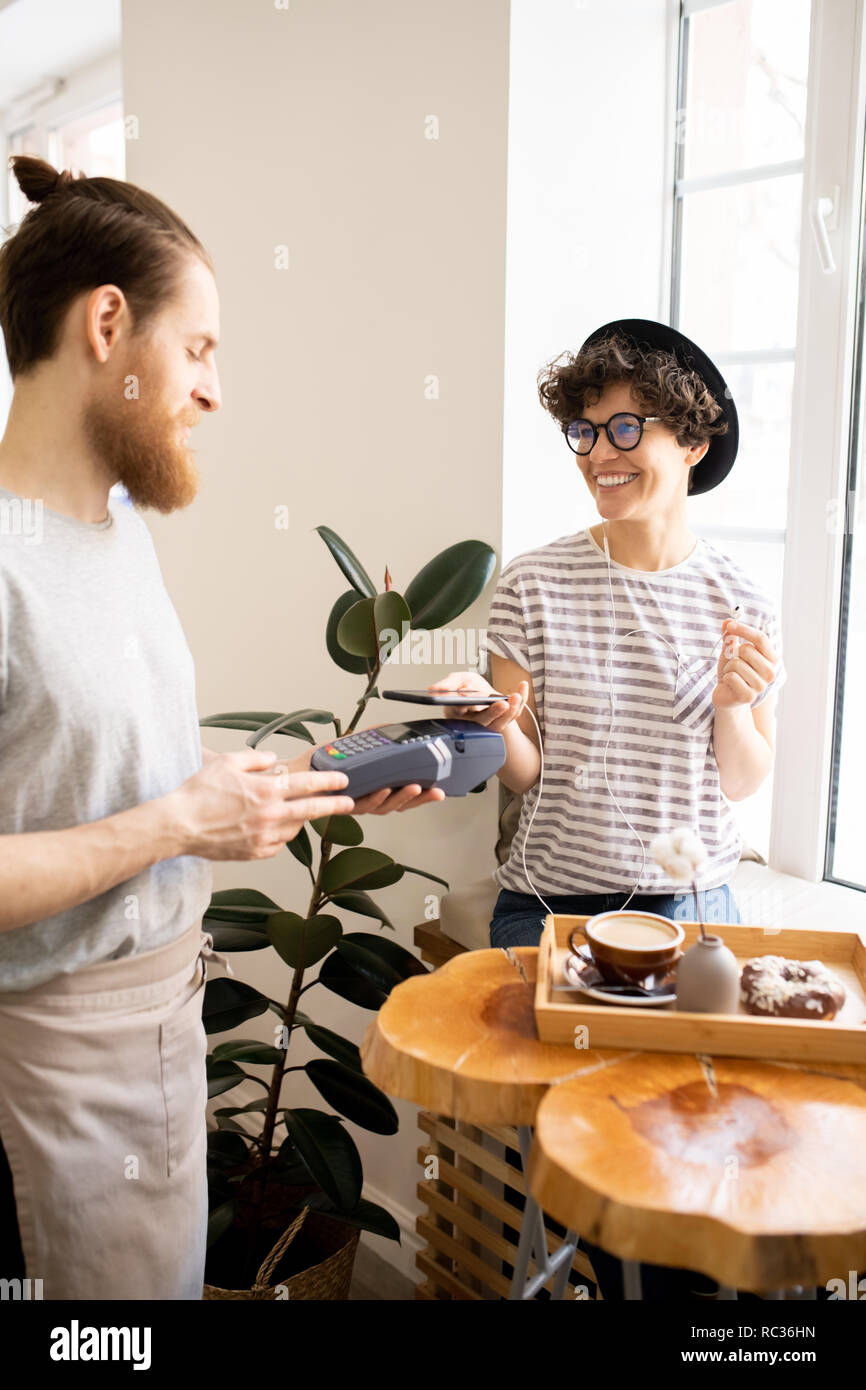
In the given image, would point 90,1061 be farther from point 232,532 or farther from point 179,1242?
point 232,532

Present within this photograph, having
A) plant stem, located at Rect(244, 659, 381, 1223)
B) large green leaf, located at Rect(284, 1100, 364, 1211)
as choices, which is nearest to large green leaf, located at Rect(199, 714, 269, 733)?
plant stem, located at Rect(244, 659, 381, 1223)

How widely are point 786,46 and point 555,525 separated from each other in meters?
0.90

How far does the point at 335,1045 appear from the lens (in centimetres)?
168

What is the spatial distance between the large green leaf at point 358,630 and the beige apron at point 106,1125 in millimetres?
539

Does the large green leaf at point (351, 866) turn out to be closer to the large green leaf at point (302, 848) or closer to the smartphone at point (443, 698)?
the large green leaf at point (302, 848)

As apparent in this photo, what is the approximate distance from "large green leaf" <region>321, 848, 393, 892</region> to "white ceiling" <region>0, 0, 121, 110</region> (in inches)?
92.2

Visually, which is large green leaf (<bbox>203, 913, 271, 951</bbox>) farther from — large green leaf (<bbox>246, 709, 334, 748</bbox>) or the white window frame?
the white window frame

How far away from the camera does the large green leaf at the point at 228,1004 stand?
1.69 m

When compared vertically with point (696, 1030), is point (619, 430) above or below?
above

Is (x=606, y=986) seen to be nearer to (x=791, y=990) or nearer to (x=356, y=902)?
(x=791, y=990)

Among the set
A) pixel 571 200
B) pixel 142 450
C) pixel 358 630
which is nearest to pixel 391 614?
pixel 358 630

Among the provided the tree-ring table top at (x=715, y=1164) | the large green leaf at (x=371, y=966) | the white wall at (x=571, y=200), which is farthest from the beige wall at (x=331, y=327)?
the tree-ring table top at (x=715, y=1164)

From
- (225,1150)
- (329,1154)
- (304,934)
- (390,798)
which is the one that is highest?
(390,798)

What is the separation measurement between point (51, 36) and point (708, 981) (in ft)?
10.3
